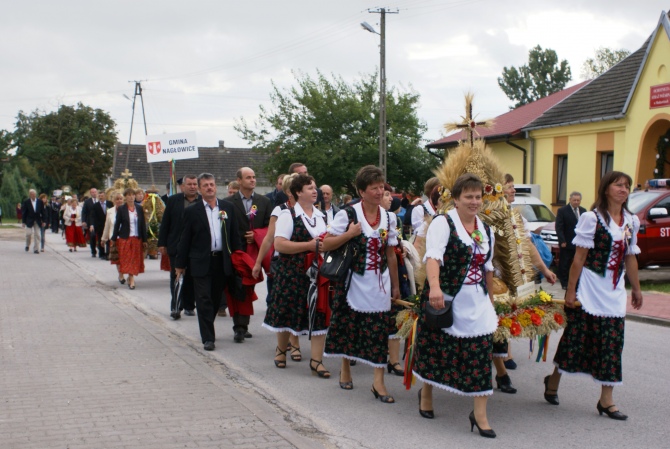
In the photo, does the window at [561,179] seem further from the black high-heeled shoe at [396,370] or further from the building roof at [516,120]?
the black high-heeled shoe at [396,370]

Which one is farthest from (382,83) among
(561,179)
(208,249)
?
(208,249)

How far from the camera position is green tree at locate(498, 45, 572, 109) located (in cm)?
8594

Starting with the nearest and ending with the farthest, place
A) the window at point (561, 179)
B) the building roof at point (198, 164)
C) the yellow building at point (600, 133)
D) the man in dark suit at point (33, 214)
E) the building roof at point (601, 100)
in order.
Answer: the yellow building at point (600, 133) → the building roof at point (601, 100) → the man in dark suit at point (33, 214) → the window at point (561, 179) → the building roof at point (198, 164)

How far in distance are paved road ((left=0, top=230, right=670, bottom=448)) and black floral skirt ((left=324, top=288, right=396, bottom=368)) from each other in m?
0.38

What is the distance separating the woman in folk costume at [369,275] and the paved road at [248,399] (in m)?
0.43

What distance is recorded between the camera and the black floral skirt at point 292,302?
26.6 feet

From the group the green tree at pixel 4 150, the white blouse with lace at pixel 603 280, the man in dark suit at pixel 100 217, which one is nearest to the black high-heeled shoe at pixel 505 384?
the white blouse with lace at pixel 603 280

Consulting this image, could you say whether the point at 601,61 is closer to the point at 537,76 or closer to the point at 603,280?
the point at 537,76

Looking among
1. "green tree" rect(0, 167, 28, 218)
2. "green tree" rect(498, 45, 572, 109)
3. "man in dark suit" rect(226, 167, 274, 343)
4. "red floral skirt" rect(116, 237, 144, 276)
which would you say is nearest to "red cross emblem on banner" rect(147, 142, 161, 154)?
"red floral skirt" rect(116, 237, 144, 276)

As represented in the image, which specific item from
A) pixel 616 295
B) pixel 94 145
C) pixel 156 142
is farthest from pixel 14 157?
pixel 616 295

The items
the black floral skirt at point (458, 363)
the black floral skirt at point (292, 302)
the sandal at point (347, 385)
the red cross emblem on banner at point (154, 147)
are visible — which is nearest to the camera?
the black floral skirt at point (458, 363)

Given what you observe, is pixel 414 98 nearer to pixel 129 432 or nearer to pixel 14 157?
pixel 129 432

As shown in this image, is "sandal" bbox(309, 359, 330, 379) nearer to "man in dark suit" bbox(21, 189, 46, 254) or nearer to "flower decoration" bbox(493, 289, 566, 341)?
"flower decoration" bbox(493, 289, 566, 341)

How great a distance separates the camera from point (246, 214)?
10141mm
